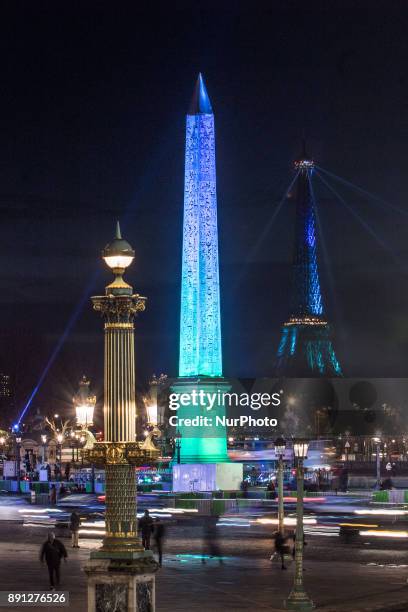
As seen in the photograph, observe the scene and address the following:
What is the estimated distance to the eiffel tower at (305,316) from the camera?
527 ft

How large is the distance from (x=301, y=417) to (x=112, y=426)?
105989 millimetres

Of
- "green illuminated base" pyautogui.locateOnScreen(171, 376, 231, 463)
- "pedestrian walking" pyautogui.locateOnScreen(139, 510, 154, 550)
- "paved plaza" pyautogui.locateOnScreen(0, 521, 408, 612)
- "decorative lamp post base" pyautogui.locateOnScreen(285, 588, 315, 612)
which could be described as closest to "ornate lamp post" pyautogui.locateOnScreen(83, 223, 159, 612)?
"paved plaza" pyautogui.locateOnScreen(0, 521, 408, 612)

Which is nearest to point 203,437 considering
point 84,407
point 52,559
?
point 52,559

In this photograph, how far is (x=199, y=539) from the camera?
3634cm

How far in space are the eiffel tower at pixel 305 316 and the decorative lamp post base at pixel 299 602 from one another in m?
134

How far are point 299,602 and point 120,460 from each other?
20.1 feet

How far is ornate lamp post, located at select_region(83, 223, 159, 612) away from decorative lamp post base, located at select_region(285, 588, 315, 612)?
5605 millimetres

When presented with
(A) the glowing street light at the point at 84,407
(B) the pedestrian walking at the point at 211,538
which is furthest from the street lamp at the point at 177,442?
(A) the glowing street light at the point at 84,407

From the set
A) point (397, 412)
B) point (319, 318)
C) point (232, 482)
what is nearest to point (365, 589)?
point (232, 482)

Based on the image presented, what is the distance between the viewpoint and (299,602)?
21.7 meters

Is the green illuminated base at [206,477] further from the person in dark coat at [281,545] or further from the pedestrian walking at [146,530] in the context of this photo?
the person in dark coat at [281,545]

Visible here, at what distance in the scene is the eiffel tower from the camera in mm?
160538

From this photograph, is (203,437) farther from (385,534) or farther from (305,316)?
(305,316)

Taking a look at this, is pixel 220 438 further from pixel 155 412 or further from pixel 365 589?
pixel 155 412
